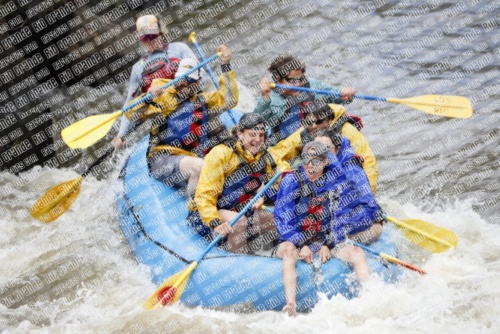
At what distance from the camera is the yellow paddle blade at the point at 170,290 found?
4.95 metres

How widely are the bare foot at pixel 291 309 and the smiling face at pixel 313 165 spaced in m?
0.80

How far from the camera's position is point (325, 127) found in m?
5.28

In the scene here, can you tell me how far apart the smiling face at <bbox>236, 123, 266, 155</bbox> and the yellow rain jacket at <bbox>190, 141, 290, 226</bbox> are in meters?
0.05

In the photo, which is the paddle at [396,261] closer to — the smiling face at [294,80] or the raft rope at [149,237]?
the raft rope at [149,237]

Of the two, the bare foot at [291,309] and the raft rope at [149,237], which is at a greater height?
the raft rope at [149,237]

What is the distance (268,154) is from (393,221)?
0.98 m

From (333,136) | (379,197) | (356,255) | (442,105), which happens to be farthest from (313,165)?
(379,197)

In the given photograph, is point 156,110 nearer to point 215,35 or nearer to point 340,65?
point 340,65

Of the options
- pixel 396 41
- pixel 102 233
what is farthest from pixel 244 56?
pixel 102 233

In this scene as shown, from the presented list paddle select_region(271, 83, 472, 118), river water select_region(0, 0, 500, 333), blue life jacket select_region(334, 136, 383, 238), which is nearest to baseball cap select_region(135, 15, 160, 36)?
river water select_region(0, 0, 500, 333)

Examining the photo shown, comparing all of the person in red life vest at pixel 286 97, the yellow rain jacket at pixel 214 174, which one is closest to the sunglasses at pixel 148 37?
the person in red life vest at pixel 286 97

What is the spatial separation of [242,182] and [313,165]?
728 millimetres

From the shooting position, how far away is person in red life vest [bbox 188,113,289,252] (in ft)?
16.5

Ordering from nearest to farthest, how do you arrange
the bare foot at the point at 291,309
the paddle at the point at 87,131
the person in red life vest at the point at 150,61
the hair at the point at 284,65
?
the bare foot at the point at 291,309
the hair at the point at 284,65
the person in red life vest at the point at 150,61
the paddle at the point at 87,131
